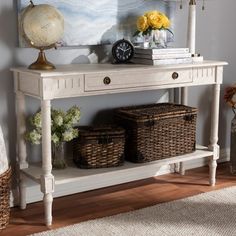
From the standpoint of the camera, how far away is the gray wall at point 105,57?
2.63 m

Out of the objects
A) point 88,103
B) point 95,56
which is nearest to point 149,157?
point 88,103

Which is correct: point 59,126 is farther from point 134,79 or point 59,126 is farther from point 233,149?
point 233,149

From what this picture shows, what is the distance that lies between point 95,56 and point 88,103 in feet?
0.96

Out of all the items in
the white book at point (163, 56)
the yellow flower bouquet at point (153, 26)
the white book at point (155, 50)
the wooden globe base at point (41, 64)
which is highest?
the yellow flower bouquet at point (153, 26)

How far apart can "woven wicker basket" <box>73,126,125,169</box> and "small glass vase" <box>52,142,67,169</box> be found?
2.9 inches

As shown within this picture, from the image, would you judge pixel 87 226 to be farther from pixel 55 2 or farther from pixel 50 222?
pixel 55 2

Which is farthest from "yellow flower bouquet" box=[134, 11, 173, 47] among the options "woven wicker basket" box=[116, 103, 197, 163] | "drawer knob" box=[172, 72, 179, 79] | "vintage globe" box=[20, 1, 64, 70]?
"vintage globe" box=[20, 1, 64, 70]

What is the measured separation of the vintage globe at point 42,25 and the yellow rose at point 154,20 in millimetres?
633

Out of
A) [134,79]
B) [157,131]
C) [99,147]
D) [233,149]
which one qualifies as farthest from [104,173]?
[233,149]

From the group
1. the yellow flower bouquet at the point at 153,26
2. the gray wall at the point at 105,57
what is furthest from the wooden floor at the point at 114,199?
the yellow flower bouquet at the point at 153,26

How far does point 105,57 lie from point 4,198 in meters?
1.06

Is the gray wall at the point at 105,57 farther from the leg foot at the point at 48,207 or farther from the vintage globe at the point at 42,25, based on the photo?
the leg foot at the point at 48,207

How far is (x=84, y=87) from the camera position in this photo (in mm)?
2496

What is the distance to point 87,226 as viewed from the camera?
2.49 metres
